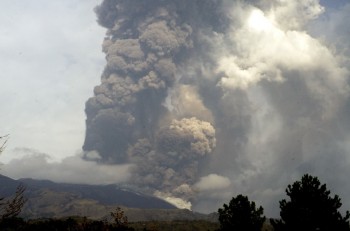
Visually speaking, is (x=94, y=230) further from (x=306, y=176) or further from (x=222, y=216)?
(x=306, y=176)

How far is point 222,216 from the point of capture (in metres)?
29.9

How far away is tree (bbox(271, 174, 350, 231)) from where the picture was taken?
27.1 m

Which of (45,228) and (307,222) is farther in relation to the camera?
(45,228)

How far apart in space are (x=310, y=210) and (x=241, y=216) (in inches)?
198

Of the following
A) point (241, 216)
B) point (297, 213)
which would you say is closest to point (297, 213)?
point (297, 213)

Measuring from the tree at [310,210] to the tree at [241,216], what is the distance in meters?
1.51

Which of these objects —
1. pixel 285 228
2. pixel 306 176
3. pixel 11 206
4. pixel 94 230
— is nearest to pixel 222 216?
pixel 285 228

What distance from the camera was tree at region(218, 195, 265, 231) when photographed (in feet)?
96.7

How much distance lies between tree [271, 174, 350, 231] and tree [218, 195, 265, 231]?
4.94 ft

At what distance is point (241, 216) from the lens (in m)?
29.6

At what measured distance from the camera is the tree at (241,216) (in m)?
29.5

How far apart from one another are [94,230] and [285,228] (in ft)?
44.2

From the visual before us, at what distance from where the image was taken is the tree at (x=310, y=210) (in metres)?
27.1

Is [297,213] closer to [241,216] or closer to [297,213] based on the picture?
[297,213]
